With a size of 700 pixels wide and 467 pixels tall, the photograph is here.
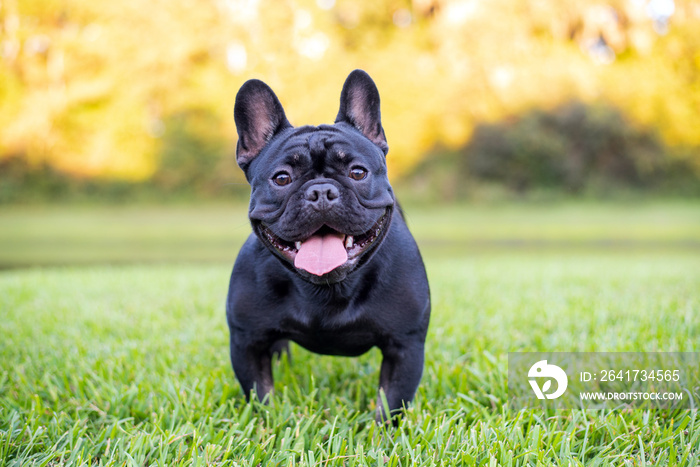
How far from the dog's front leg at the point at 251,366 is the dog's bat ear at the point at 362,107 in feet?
3.19

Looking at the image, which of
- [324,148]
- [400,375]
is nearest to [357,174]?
[324,148]

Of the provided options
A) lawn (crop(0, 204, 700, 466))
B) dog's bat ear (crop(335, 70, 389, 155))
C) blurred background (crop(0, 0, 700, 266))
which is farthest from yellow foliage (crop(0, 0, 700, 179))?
dog's bat ear (crop(335, 70, 389, 155))

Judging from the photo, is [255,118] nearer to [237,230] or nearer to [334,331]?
[334,331]

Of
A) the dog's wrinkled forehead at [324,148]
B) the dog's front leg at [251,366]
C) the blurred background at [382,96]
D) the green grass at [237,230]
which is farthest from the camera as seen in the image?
the blurred background at [382,96]

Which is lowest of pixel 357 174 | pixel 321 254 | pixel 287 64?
pixel 321 254

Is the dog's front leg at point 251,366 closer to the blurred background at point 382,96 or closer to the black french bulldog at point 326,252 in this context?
the black french bulldog at point 326,252

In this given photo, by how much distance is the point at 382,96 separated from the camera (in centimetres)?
1703

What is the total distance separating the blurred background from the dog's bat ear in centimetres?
1446

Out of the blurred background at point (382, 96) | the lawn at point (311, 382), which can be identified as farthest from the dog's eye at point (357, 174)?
the blurred background at point (382, 96)

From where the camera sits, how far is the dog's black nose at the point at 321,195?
1.76 metres

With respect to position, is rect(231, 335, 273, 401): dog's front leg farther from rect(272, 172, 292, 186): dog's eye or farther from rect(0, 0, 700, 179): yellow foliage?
rect(0, 0, 700, 179): yellow foliage

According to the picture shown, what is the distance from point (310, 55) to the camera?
59.1 feet

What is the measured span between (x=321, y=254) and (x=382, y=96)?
52.1 feet

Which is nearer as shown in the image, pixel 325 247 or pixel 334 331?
pixel 325 247
